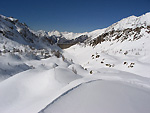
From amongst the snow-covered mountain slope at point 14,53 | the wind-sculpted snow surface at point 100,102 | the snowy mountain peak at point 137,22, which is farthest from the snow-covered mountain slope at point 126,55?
the snow-covered mountain slope at point 14,53

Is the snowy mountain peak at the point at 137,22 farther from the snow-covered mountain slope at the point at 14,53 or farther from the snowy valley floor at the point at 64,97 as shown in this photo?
the snowy valley floor at the point at 64,97

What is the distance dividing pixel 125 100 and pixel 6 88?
204 cm

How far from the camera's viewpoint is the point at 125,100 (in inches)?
50.7

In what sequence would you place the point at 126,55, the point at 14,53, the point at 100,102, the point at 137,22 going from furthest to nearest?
the point at 137,22 < the point at 126,55 < the point at 14,53 < the point at 100,102

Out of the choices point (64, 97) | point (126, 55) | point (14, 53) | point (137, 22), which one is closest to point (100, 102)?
point (64, 97)

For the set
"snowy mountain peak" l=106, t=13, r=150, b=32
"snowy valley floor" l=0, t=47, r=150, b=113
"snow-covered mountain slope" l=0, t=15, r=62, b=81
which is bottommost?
"snowy valley floor" l=0, t=47, r=150, b=113

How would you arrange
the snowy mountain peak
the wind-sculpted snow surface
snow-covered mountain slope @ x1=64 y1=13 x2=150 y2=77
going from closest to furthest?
the wind-sculpted snow surface, snow-covered mountain slope @ x1=64 y1=13 x2=150 y2=77, the snowy mountain peak

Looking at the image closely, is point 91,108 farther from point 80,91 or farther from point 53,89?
point 53,89

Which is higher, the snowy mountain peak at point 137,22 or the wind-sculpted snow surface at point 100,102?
the snowy mountain peak at point 137,22

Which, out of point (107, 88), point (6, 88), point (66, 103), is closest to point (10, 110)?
point (6, 88)

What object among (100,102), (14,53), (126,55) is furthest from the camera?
(126,55)

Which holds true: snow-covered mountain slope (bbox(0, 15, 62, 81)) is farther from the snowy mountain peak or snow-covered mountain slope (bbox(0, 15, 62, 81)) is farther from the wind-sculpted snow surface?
the snowy mountain peak

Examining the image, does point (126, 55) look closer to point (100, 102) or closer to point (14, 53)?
point (100, 102)

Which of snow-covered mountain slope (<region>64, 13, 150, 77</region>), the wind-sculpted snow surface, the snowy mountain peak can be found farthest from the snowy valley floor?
the snowy mountain peak
